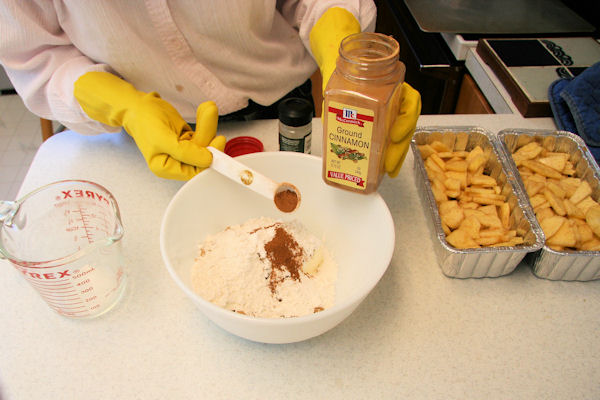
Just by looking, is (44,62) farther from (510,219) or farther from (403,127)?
(510,219)

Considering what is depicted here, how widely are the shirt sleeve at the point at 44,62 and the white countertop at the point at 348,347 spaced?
0.35 m

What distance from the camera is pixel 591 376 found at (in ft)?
2.42

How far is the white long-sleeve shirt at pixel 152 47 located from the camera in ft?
2.96

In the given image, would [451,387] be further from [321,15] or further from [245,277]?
[321,15]

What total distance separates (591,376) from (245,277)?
0.63 meters

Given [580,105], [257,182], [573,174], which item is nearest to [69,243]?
[257,182]

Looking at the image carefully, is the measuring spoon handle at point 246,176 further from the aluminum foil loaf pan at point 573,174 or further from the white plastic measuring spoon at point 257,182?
the aluminum foil loaf pan at point 573,174

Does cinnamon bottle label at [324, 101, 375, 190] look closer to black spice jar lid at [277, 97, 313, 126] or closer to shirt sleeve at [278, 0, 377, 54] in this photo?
black spice jar lid at [277, 97, 313, 126]


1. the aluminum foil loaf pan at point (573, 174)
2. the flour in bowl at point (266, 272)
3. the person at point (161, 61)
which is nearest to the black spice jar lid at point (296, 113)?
the person at point (161, 61)

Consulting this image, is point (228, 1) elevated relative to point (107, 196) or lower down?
elevated

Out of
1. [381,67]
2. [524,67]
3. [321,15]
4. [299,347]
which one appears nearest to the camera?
[381,67]

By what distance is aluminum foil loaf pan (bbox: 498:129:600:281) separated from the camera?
833 millimetres

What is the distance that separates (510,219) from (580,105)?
0.47 m

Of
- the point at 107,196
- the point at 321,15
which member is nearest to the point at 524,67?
the point at 321,15
